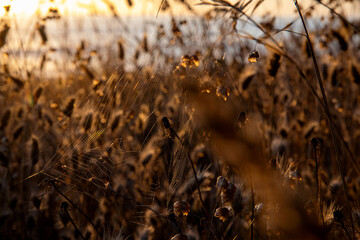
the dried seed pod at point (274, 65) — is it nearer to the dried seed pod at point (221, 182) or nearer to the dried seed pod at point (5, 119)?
the dried seed pod at point (221, 182)

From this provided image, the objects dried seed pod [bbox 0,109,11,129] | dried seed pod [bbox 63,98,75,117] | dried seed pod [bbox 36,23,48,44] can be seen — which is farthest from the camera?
dried seed pod [bbox 36,23,48,44]

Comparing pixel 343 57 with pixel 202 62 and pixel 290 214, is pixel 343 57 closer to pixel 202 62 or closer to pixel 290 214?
pixel 202 62

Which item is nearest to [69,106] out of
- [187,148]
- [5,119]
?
[5,119]

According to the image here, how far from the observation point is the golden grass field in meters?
0.90

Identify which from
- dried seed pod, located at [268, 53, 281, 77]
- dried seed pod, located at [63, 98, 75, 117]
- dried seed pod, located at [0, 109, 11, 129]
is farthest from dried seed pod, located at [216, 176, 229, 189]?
dried seed pod, located at [0, 109, 11, 129]

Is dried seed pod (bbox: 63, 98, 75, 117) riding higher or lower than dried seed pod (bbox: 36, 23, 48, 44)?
lower

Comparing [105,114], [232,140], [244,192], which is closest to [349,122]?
[244,192]

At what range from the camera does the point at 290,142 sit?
2363 mm

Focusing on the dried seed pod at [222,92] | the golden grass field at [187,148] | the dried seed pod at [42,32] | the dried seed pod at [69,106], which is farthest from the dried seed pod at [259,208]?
the dried seed pod at [42,32]

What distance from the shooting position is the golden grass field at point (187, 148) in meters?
0.90

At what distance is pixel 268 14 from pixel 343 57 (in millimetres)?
1177

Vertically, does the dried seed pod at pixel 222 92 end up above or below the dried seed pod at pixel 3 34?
above

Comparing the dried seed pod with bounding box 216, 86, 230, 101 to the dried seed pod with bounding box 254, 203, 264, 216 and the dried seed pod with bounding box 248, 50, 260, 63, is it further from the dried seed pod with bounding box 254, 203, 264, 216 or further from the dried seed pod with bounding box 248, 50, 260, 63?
the dried seed pod with bounding box 254, 203, 264, 216

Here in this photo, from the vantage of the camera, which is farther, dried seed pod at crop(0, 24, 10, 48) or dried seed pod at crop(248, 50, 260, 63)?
dried seed pod at crop(0, 24, 10, 48)
